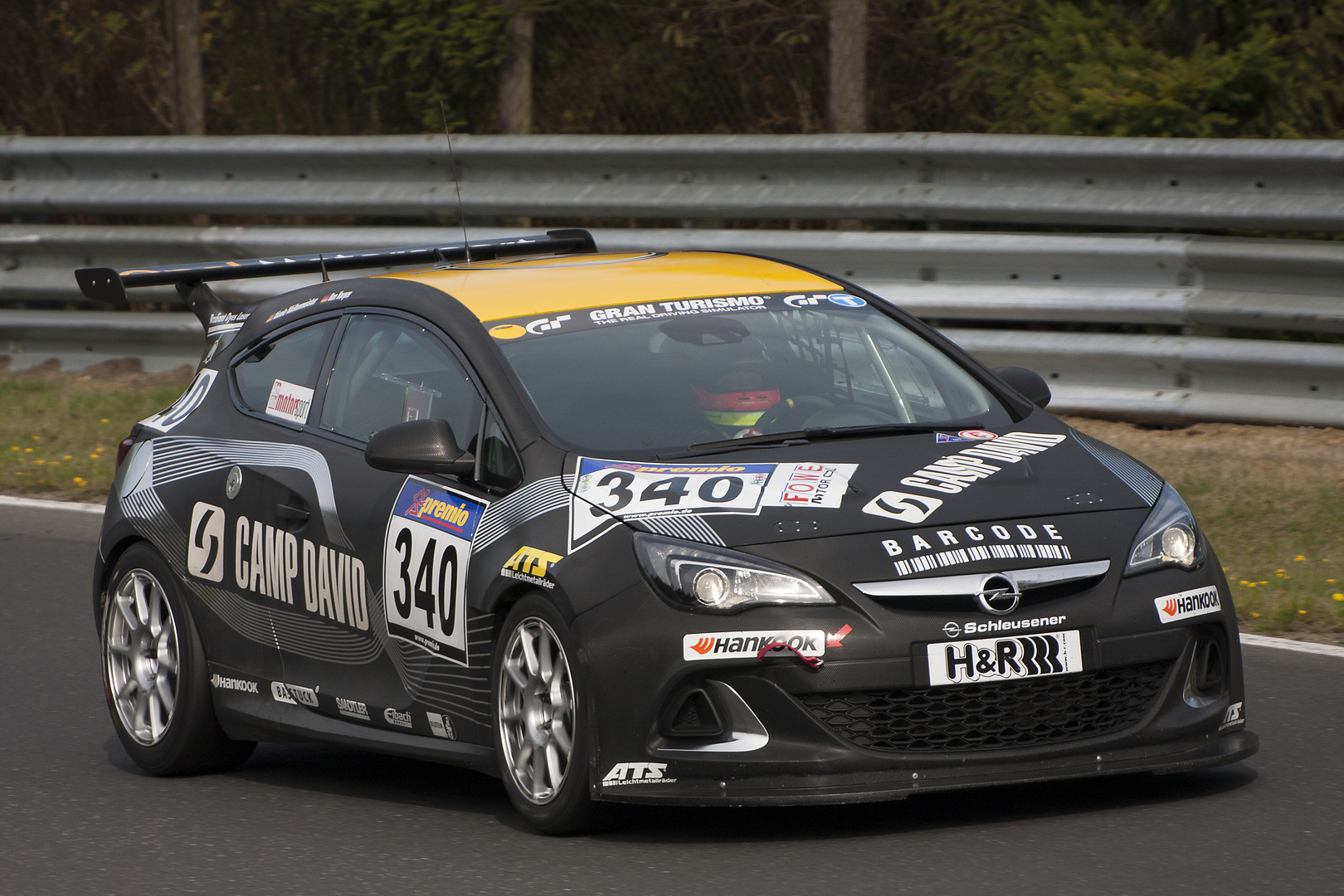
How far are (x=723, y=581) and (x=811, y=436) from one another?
0.88 meters

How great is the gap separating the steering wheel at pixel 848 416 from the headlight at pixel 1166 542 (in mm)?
867

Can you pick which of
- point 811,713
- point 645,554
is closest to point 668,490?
point 645,554

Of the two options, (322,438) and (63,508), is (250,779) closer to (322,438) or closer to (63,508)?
(322,438)

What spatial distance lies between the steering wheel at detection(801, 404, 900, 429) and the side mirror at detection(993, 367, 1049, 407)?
1.64ft

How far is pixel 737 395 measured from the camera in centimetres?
601

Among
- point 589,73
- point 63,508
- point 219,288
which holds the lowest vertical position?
point 63,508

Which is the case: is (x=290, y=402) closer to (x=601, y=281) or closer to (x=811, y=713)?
(x=601, y=281)

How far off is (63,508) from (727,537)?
22.8ft

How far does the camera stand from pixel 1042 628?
509cm

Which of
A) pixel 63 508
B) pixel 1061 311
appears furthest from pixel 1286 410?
pixel 63 508

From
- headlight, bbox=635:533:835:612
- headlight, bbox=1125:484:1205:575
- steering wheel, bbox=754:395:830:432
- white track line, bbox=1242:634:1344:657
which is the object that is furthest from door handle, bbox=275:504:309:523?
white track line, bbox=1242:634:1344:657

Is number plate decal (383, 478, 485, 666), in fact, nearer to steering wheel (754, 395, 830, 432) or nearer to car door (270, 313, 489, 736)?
car door (270, 313, 489, 736)

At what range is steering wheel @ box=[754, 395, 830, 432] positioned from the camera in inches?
233

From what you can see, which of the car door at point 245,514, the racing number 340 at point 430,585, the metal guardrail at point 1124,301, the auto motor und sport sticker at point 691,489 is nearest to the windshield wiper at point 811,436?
the auto motor und sport sticker at point 691,489
